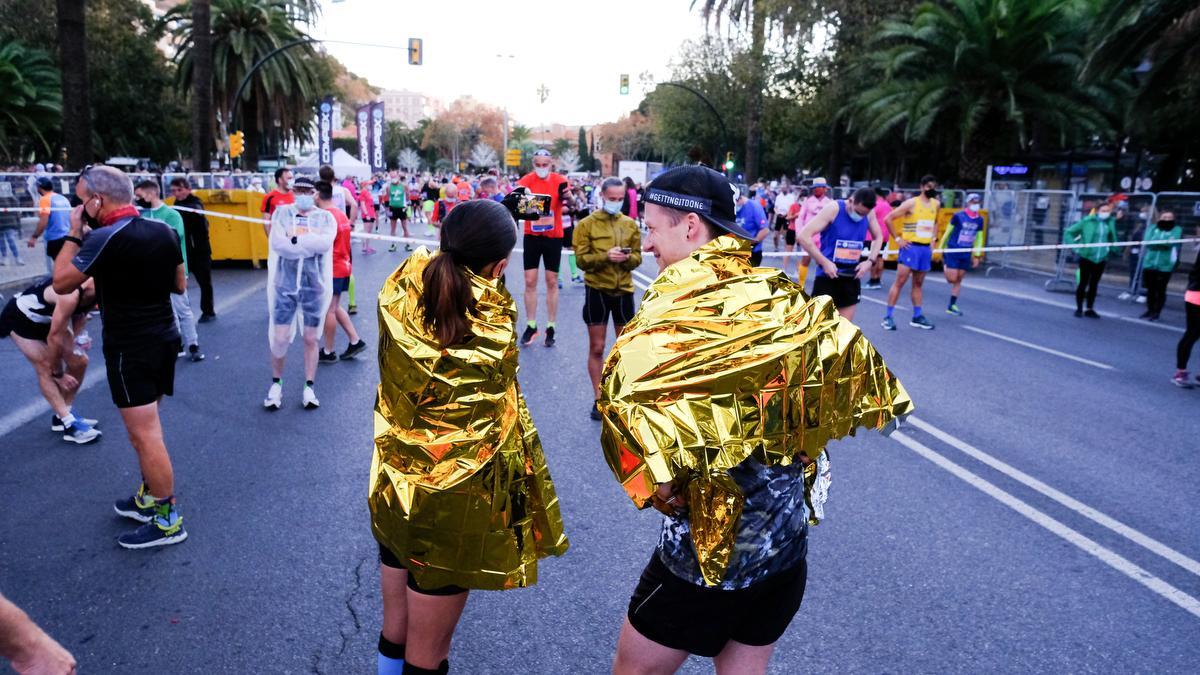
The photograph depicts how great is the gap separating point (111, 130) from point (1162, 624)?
50.3 meters

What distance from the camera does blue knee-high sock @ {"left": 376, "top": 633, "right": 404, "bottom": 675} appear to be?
2557 mm

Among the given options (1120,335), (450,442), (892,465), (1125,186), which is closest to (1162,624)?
(892,465)

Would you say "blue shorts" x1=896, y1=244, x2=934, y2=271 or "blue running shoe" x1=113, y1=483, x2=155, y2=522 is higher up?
"blue shorts" x1=896, y1=244, x2=934, y2=271

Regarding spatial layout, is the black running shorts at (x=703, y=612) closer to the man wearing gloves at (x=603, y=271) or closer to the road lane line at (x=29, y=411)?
the man wearing gloves at (x=603, y=271)

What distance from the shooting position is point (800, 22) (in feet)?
102

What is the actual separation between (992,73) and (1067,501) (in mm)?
20608

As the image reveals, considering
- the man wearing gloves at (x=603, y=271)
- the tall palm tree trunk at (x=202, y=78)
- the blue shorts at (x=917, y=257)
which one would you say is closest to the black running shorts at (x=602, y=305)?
the man wearing gloves at (x=603, y=271)

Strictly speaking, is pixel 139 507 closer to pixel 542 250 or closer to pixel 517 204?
pixel 517 204

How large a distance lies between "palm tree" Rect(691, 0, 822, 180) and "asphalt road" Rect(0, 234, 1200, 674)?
2687cm

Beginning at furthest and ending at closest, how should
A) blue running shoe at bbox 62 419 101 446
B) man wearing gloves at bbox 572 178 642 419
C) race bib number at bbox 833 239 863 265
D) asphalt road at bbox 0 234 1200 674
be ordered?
race bib number at bbox 833 239 863 265
man wearing gloves at bbox 572 178 642 419
blue running shoe at bbox 62 419 101 446
asphalt road at bbox 0 234 1200 674

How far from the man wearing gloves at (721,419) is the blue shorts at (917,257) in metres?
9.65

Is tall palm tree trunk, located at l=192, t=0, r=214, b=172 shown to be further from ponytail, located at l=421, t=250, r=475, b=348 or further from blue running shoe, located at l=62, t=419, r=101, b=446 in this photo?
ponytail, located at l=421, t=250, r=475, b=348

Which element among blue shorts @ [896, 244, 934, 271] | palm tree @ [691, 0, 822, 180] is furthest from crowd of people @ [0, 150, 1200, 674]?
palm tree @ [691, 0, 822, 180]

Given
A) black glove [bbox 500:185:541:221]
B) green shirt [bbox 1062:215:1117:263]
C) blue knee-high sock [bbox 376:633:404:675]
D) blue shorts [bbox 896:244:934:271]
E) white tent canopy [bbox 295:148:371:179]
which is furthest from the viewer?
white tent canopy [bbox 295:148:371:179]
